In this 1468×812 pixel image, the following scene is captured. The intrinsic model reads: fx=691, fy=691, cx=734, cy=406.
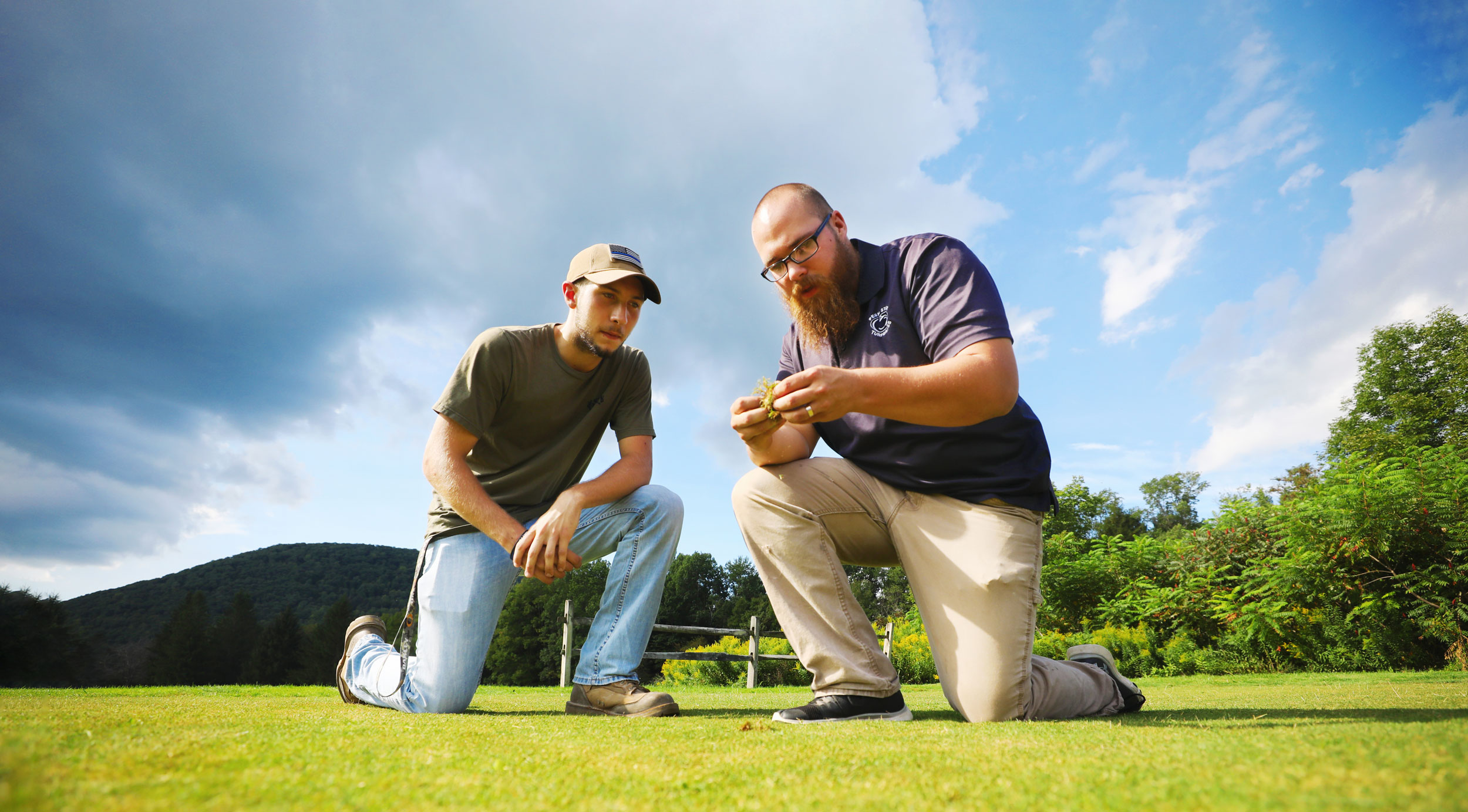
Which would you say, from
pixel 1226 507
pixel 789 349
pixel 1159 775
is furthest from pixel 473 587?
pixel 1226 507

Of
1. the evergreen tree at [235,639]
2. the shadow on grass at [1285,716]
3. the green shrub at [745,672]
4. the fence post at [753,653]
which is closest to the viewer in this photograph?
the shadow on grass at [1285,716]

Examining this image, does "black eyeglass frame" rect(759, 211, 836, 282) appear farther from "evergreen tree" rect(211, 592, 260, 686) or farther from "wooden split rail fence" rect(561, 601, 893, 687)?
"evergreen tree" rect(211, 592, 260, 686)

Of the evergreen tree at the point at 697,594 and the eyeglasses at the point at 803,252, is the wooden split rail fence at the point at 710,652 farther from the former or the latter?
the evergreen tree at the point at 697,594

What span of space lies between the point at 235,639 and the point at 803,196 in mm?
55379

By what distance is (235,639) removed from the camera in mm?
44781

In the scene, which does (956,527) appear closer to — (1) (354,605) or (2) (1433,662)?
(2) (1433,662)

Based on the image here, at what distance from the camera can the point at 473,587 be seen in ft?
10.3

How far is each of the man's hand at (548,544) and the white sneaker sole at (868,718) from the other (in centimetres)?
105

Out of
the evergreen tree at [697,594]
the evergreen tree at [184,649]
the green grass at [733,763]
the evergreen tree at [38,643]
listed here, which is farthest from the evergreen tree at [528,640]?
the green grass at [733,763]

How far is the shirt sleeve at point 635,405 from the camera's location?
3.56 meters

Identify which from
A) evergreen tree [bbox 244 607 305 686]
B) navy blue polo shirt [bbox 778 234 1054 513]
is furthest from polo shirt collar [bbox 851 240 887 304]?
evergreen tree [bbox 244 607 305 686]

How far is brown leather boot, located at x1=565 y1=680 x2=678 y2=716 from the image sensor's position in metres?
2.66

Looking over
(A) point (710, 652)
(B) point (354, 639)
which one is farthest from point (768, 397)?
(A) point (710, 652)

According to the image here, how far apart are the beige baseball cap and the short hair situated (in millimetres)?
682
